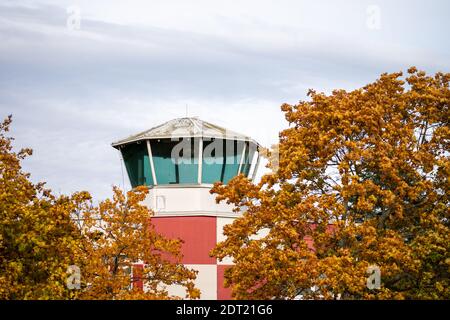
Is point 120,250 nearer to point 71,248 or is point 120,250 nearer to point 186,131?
point 71,248

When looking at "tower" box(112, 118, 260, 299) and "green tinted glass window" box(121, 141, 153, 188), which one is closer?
"tower" box(112, 118, 260, 299)

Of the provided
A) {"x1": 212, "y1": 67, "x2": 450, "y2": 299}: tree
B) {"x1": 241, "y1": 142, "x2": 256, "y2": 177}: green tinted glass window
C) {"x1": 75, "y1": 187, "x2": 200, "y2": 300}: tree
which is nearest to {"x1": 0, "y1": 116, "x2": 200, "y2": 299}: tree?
{"x1": 75, "y1": 187, "x2": 200, "y2": 300}: tree

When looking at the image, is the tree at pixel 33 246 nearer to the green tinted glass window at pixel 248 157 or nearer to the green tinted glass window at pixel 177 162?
the green tinted glass window at pixel 177 162

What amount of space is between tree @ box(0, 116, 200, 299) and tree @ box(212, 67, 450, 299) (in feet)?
9.91

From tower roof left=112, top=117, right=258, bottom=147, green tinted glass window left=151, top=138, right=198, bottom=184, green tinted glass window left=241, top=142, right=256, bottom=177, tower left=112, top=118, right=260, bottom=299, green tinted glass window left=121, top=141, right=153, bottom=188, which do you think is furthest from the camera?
green tinted glass window left=241, top=142, right=256, bottom=177

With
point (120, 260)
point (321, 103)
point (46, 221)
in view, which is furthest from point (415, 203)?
point (46, 221)

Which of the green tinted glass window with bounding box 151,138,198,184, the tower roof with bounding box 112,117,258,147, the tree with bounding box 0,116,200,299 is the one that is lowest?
the tree with bounding box 0,116,200,299

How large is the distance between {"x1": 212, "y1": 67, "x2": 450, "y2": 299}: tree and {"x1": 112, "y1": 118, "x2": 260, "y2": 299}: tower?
7.52 meters

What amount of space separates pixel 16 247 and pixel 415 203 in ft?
51.3

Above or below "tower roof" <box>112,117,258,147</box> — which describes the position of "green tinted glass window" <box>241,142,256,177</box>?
below

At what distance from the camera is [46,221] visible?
28.4 m

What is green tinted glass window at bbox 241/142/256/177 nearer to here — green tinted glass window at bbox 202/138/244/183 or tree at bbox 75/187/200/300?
green tinted glass window at bbox 202/138/244/183

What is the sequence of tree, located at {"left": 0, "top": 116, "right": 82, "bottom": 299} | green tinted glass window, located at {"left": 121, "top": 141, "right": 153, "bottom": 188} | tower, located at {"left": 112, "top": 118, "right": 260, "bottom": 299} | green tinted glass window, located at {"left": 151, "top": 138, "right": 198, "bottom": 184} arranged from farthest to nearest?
1. green tinted glass window, located at {"left": 121, "top": 141, "right": 153, "bottom": 188}
2. green tinted glass window, located at {"left": 151, "top": 138, "right": 198, "bottom": 184}
3. tower, located at {"left": 112, "top": 118, "right": 260, "bottom": 299}
4. tree, located at {"left": 0, "top": 116, "right": 82, "bottom": 299}

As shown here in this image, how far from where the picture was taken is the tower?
3894 centimetres
